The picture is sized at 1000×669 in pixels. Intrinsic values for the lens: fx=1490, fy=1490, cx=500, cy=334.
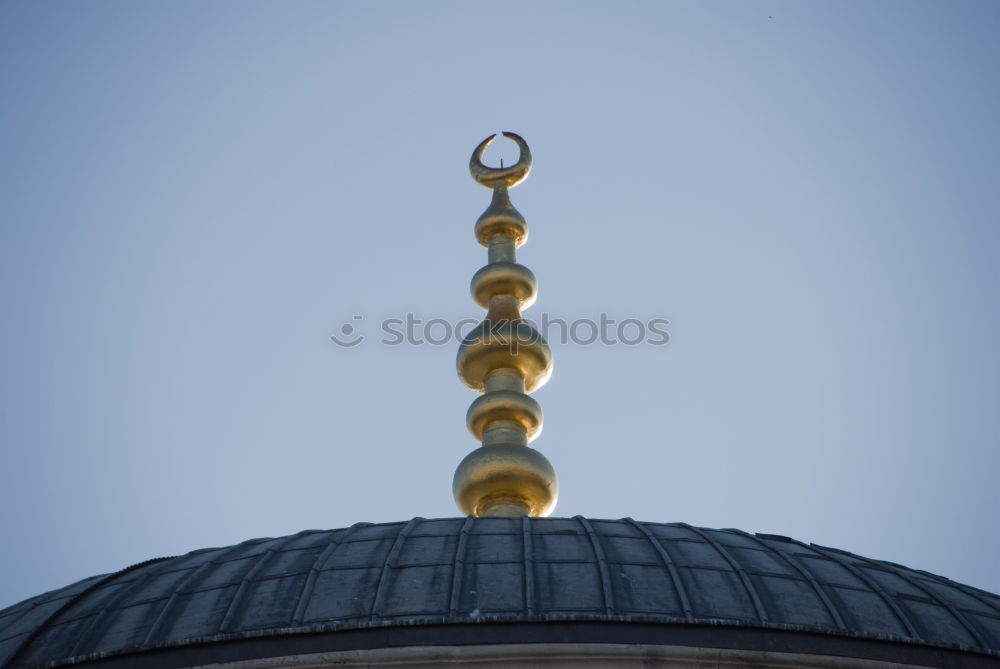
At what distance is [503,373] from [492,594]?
30.8 ft

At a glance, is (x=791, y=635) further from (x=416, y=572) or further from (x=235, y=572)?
(x=235, y=572)

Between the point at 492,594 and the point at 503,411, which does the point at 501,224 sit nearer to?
the point at 503,411

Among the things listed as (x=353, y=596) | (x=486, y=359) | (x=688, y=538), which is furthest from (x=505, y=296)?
(x=353, y=596)

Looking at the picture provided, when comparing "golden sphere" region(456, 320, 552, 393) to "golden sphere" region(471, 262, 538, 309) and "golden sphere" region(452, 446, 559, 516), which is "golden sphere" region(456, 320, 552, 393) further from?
"golden sphere" region(452, 446, 559, 516)

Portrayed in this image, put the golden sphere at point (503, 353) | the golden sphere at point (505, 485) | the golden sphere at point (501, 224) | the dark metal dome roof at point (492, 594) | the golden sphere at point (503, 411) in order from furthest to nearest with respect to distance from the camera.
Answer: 1. the golden sphere at point (501, 224)
2. the golden sphere at point (503, 353)
3. the golden sphere at point (503, 411)
4. the golden sphere at point (505, 485)
5. the dark metal dome roof at point (492, 594)

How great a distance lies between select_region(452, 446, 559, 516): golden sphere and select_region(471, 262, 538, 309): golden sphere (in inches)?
176

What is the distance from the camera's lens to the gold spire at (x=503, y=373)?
21812 millimetres

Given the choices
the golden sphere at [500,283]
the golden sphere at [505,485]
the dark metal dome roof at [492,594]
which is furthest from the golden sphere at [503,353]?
the dark metal dome roof at [492,594]

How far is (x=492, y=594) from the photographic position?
49.0 ft

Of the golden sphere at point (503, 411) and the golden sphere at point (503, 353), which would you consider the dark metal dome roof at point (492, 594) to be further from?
the golden sphere at point (503, 353)

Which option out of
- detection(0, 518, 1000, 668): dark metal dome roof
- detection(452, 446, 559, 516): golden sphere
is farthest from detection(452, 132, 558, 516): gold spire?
detection(0, 518, 1000, 668): dark metal dome roof

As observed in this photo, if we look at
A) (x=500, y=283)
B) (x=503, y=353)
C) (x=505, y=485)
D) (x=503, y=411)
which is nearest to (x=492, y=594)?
(x=505, y=485)

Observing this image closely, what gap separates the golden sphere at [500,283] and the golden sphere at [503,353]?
1136 mm

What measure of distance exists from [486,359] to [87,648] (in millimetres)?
10100
